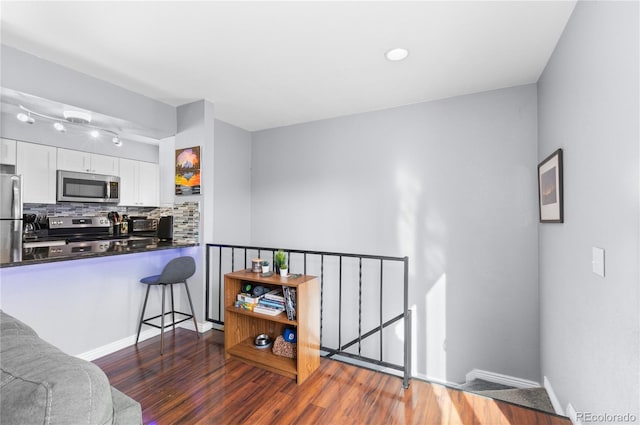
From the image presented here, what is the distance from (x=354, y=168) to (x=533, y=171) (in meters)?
1.78

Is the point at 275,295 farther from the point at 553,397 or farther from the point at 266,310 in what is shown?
the point at 553,397

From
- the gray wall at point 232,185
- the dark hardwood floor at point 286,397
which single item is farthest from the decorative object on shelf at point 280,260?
the gray wall at point 232,185

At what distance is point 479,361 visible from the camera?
9.36 ft

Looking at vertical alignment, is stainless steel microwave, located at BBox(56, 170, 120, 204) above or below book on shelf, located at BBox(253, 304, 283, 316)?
above

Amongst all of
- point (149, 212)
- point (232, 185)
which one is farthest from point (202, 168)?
point (149, 212)

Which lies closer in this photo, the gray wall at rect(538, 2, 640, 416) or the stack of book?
the gray wall at rect(538, 2, 640, 416)

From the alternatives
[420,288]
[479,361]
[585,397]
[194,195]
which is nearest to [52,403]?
[585,397]

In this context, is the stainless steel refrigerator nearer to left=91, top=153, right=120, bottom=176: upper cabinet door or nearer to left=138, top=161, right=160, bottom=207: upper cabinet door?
left=91, top=153, right=120, bottom=176: upper cabinet door

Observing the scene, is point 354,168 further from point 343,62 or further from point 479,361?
point 479,361

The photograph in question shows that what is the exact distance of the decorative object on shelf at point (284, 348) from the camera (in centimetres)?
242

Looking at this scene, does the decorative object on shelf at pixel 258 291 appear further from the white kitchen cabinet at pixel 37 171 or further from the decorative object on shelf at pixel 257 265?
the white kitchen cabinet at pixel 37 171

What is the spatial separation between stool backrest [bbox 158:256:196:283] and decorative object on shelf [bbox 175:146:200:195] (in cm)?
78

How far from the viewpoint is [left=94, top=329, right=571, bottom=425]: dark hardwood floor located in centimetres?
183

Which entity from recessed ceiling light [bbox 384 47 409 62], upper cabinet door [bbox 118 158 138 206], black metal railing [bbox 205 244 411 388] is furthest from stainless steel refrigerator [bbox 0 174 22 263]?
recessed ceiling light [bbox 384 47 409 62]
